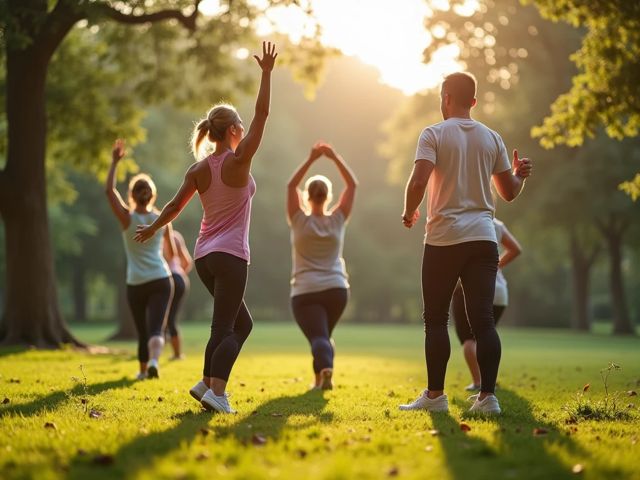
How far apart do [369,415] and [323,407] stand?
81 centimetres

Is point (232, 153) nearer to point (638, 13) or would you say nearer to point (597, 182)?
point (638, 13)

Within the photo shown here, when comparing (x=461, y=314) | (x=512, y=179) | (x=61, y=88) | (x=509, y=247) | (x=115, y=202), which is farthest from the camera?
(x=61, y=88)

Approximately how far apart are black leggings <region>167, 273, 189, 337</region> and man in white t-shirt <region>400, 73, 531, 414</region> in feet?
25.2

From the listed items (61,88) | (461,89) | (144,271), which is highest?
(61,88)

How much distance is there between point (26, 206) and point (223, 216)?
10.8 m

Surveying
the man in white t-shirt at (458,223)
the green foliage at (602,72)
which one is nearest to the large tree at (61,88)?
the green foliage at (602,72)

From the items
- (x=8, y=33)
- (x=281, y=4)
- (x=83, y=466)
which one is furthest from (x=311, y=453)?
(x=281, y=4)

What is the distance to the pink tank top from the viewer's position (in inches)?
265

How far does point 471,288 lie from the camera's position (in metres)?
6.59

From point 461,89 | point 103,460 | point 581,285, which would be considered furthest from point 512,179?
point 581,285

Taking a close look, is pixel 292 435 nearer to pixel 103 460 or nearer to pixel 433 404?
pixel 103 460

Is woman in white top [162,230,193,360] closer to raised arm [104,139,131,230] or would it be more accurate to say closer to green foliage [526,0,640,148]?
raised arm [104,139,131,230]

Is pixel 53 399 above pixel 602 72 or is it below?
below

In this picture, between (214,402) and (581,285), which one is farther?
(581,285)
